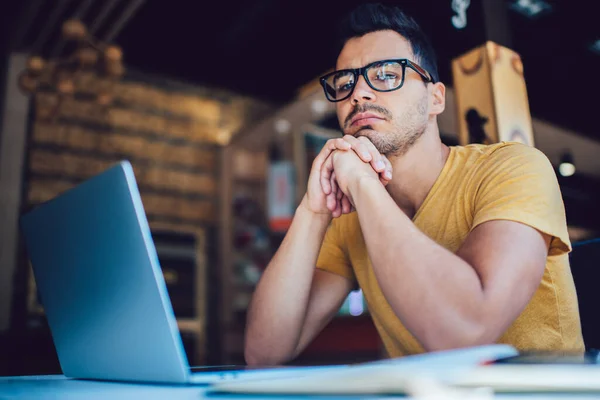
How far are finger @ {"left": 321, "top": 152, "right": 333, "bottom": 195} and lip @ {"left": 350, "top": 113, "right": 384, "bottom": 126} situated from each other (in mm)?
167

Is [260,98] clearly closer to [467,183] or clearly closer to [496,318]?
[467,183]

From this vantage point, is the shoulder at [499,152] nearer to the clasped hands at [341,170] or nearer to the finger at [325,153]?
the clasped hands at [341,170]

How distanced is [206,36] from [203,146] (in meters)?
1.26

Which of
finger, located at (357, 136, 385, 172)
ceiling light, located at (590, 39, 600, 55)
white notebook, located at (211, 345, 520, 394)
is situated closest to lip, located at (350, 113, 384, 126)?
finger, located at (357, 136, 385, 172)

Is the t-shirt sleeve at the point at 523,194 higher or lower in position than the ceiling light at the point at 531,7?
lower

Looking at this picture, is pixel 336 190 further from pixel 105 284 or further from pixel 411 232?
pixel 105 284

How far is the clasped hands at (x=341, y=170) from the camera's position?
1.16 meters

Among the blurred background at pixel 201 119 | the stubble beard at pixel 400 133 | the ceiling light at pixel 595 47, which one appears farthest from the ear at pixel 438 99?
the ceiling light at pixel 595 47

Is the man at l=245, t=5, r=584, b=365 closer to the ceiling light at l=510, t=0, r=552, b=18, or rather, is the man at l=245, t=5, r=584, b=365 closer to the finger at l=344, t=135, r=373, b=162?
the finger at l=344, t=135, r=373, b=162

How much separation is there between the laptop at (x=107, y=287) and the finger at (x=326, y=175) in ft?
1.74

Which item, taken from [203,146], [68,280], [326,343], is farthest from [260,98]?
[68,280]

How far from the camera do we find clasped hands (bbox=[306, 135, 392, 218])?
1.16 metres

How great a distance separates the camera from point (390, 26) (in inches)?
58.6

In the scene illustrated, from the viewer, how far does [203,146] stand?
5.61 meters
